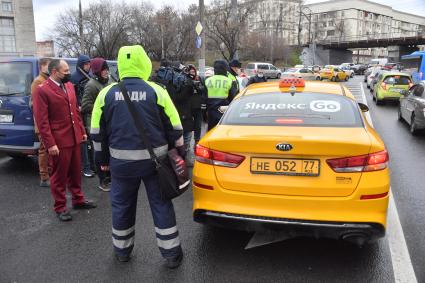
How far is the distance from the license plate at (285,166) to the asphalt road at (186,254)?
868mm

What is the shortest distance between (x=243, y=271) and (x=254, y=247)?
19.0 inches

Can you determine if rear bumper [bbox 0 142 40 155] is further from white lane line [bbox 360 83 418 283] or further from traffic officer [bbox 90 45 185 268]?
white lane line [bbox 360 83 418 283]

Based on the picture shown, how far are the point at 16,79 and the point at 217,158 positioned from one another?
4.52 meters

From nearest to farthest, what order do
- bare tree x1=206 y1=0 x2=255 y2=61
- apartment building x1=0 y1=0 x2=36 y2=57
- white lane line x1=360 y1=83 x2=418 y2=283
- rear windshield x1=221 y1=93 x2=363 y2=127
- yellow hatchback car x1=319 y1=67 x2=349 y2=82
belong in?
1. white lane line x1=360 y1=83 x2=418 y2=283
2. rear windshield x1=221 y1=93 x2=363 y2=127
3. yellow hatchback car x1=319 y1=67 x2=349 y2=82
4. apartment building x1=0 y1=0 x2=36 y2=57
5. bare tree x1=206 y1=0 x2=255 y2=61

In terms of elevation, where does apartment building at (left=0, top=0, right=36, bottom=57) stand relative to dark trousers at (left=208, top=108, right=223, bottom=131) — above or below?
above

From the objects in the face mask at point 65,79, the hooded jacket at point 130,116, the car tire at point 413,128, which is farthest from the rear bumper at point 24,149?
the car tire at point 413,128

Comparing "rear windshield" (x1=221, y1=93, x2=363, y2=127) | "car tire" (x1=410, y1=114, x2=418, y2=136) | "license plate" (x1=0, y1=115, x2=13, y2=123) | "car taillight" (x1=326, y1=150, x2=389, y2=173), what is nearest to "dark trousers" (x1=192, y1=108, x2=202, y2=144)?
"rear windshield" (x1=221, y1=93, x2=363, y2=127)

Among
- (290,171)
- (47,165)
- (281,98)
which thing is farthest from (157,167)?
(47,165)

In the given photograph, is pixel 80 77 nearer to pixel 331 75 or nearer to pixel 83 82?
pixel 83 82

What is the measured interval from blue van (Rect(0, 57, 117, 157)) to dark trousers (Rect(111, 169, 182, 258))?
3.48 metres

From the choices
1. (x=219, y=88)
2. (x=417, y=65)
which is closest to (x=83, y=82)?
(x=219, y=88)

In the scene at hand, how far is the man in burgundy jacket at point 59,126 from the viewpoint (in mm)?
4516

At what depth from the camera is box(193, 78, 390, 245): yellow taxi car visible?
10.5 feet

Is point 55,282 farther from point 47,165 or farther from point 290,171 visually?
point 47,165
